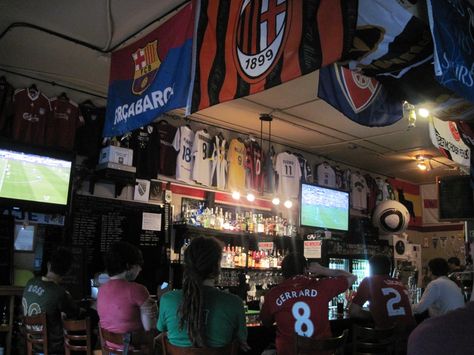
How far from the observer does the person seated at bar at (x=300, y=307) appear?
351 centimetres

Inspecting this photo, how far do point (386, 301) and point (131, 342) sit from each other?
261cm

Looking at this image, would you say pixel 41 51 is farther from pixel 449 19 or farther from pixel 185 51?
pixel 449 19

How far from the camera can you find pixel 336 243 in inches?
352

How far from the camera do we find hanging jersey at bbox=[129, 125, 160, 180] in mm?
6363

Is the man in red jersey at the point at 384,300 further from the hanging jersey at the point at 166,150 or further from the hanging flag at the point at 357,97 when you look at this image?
the hanging jersey at the point at 166,150

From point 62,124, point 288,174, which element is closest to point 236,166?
point 288,174

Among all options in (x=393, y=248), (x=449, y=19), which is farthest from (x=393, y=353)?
(x=393, y=248)

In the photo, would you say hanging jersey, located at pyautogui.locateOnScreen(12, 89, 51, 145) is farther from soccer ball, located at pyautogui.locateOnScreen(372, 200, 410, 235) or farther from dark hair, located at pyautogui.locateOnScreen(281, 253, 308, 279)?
soccer ball, located at pyautogui.locateOnScreen(372, 200, 410, 235)

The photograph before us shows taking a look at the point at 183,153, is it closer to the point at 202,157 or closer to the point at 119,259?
the point at 202,157

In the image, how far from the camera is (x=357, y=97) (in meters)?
3.61

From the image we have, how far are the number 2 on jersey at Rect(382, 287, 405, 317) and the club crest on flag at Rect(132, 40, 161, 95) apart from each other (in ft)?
9.82

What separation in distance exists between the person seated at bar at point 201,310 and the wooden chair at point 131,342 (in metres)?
0.37

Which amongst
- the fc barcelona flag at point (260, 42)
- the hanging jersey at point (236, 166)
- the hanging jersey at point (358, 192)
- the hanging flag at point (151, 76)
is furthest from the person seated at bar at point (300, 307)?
the hanging jersey at point (358, 192)

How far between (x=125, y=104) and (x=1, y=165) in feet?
6.34
